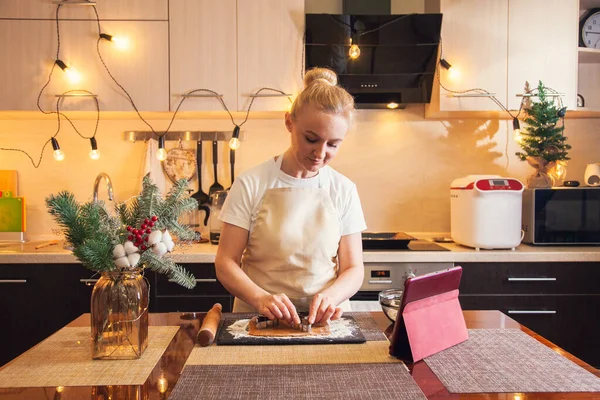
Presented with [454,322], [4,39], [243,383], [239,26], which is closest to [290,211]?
[454,322]

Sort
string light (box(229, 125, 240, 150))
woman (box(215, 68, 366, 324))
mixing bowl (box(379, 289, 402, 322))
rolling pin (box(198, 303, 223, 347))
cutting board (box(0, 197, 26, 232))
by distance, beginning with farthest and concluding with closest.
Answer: cutting board (box(0, 197, 26, 232))
string light (box(229, 125, 240, 150))
woman (box(215, 68, 366, 324))
mixing bowl (box(379, 289, 402, 322))
rolling pin (box(198, 303, 223, 347))

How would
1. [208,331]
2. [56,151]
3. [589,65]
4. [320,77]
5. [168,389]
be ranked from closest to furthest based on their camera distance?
[168,389]
[208,331]
[320,77]
[56,151]
[589,65]

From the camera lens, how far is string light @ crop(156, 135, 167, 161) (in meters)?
2.88

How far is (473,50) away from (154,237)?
2205 mm

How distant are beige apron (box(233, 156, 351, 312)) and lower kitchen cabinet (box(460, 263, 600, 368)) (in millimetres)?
1148

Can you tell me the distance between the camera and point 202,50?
8.98 ft

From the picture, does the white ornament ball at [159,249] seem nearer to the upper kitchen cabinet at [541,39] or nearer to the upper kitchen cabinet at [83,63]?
the upper kitchen cabinet at [83,63]

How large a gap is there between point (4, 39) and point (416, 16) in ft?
6.63

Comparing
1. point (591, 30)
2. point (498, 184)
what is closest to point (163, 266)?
point (498, 184)

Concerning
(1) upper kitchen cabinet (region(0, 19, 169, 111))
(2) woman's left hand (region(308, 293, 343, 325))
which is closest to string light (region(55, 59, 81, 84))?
(1) upper kitchen cabinet (region(0, 19, 169, 111))

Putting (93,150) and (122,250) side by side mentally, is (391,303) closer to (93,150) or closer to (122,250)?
(122,250)

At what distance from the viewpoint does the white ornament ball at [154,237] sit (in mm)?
1076

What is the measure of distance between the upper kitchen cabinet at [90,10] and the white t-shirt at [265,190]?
4.81 ft

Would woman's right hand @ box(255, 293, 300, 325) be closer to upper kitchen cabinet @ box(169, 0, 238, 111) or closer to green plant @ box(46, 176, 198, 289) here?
green plant @ box(46, 176, 198, 289)
